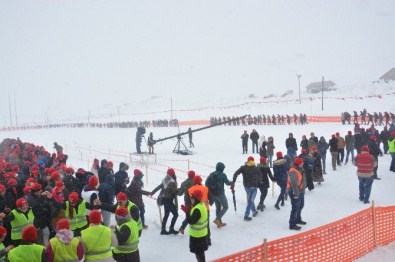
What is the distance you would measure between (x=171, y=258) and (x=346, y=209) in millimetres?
5682

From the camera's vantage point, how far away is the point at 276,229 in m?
9.47

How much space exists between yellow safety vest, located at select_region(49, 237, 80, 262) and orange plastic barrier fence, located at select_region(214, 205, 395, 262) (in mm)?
2063

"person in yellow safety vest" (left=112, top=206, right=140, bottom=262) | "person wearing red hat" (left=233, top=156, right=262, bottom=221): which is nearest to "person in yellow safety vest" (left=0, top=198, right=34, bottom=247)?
"person in yellow safety vest" (left=112, top=206, right=140, bottom=262)

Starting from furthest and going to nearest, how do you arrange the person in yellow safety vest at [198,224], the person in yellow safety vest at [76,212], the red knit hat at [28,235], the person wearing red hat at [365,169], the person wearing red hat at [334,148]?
the person wearing red hat at [334,148], the person wearing red hat at [365,169], the person in yellow safety vest at [76,212], the person in yellow safety vest at [198,224], the red knit hat at [28,235]

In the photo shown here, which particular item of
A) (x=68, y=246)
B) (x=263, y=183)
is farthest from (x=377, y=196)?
(x=68, y=246)

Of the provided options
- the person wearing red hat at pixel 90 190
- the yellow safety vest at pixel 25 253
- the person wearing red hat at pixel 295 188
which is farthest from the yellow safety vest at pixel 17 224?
the person wearing red hat at pixel 295 188

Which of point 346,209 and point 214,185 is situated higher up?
point 214,185

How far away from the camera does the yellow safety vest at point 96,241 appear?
523 centimetres

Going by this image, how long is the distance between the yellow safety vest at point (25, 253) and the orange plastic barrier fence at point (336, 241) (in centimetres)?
250

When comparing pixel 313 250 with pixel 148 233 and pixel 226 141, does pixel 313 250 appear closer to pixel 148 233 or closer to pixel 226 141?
pixel 148 233

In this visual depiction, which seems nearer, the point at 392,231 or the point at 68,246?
the point at 68,246

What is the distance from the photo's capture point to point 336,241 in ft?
23.8

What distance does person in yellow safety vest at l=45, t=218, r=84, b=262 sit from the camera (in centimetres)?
491

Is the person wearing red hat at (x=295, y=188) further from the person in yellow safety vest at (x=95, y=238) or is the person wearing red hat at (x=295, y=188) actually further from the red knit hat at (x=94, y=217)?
the red knit hat at (x=94, y=217)
